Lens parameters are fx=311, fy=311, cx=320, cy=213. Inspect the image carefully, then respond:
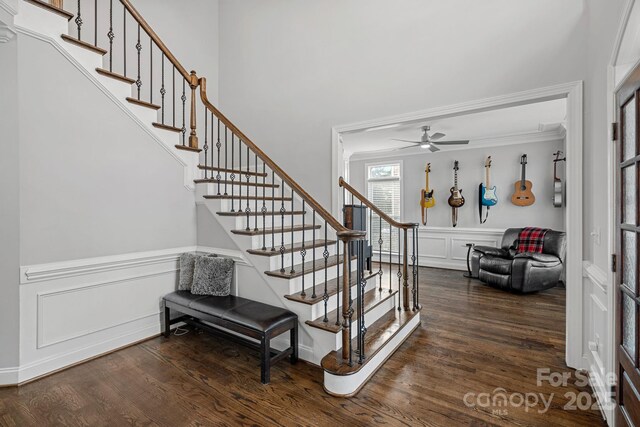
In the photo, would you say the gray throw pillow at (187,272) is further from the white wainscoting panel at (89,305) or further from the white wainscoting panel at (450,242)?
the white wainscoting panel at (450,242)

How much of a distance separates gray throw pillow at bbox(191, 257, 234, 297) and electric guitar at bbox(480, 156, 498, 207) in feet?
16.2

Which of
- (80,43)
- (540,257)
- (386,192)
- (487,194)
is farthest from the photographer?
(386,192)

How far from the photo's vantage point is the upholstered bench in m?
2.26

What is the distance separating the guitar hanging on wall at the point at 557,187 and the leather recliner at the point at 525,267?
623mm

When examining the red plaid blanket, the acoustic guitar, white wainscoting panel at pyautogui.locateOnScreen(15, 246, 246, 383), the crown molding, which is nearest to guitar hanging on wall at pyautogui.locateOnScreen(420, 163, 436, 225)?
the crown molding

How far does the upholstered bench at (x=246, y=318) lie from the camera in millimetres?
2262

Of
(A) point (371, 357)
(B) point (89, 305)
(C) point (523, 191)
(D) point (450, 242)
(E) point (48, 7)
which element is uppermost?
(E) point (48, 7)

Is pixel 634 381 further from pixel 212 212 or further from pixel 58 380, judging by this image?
pixel 58 380

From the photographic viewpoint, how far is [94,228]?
2.62m

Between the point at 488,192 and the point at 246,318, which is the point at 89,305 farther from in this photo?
the point at 488,192

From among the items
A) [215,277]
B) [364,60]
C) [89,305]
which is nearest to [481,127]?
[364,60]

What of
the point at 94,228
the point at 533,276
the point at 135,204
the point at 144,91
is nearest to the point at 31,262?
the point at 94,228

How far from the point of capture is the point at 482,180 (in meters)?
5.98

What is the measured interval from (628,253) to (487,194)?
182 inches
